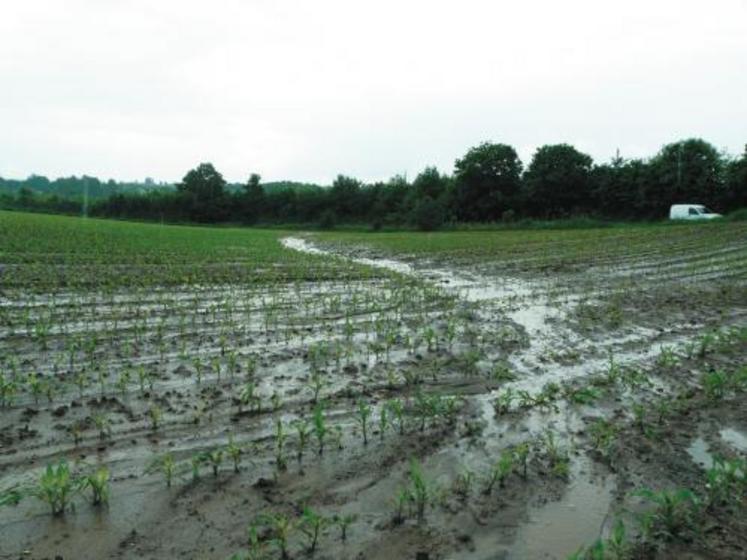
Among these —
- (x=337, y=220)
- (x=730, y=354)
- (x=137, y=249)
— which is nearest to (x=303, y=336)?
(x=730, y=354)

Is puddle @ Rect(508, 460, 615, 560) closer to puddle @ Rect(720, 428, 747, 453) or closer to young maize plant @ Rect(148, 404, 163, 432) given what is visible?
puddle @ Rect(720, 428, 747, 453)

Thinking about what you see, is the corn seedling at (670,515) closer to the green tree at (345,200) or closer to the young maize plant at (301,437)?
the young maize plant at (301,437)

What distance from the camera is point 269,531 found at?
3273mm

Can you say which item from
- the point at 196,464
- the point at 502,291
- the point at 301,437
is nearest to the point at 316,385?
the point at 301,437

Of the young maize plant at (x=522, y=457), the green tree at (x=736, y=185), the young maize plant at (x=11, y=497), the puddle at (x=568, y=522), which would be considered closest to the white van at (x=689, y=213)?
the green tree at (x=736, y=185)

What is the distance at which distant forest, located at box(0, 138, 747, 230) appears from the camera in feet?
150

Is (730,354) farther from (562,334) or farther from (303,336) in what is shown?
(303,336)

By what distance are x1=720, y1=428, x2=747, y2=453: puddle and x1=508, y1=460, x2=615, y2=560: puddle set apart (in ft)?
4.62

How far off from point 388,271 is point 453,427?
1213 centimetres

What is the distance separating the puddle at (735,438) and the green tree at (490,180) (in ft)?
167

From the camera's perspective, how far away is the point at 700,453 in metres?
4.44

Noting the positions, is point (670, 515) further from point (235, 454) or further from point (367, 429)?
point (235, 454)

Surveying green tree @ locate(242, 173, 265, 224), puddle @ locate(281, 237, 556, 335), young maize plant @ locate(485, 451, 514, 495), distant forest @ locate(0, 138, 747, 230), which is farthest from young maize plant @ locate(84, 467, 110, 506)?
green tree @ locate(242, 173, 265, 224)

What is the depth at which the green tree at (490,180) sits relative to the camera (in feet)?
180
